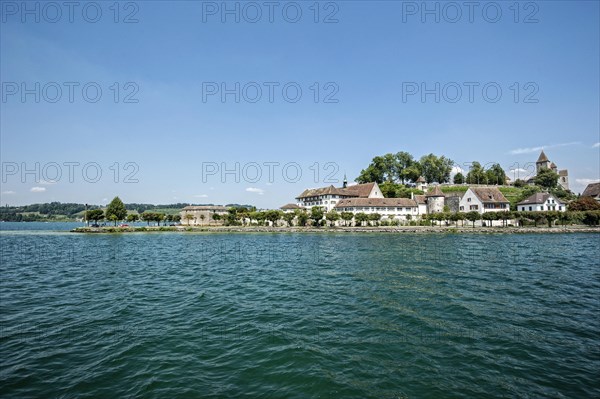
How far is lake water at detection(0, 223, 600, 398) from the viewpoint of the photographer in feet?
27.4

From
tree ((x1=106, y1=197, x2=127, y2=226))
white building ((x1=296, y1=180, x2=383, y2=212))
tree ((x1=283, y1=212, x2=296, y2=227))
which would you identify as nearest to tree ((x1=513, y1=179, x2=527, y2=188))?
white building ((x1=296, y1=180, x2=383, y2=212))

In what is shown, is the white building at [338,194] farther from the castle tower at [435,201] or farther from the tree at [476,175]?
the tree at [476,175]

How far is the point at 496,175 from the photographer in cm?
12588

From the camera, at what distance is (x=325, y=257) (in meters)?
33.9

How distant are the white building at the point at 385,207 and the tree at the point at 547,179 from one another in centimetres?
5263

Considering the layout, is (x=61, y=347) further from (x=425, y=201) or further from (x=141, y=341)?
(x=425, y=201)

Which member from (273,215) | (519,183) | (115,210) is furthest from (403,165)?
(115,210)

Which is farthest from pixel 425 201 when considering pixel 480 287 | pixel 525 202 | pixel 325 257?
pixel 480 287

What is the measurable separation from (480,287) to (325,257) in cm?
1677

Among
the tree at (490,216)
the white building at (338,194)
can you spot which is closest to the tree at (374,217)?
the white building at (338,194)

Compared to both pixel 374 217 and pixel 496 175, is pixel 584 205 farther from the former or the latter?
pixel 374 217

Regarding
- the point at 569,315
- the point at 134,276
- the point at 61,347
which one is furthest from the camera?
the point at 134,276

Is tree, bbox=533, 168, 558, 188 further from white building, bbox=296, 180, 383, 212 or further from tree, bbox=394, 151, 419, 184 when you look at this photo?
white building, bbox=296, 180, 383, 212

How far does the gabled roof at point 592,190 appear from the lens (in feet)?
331
